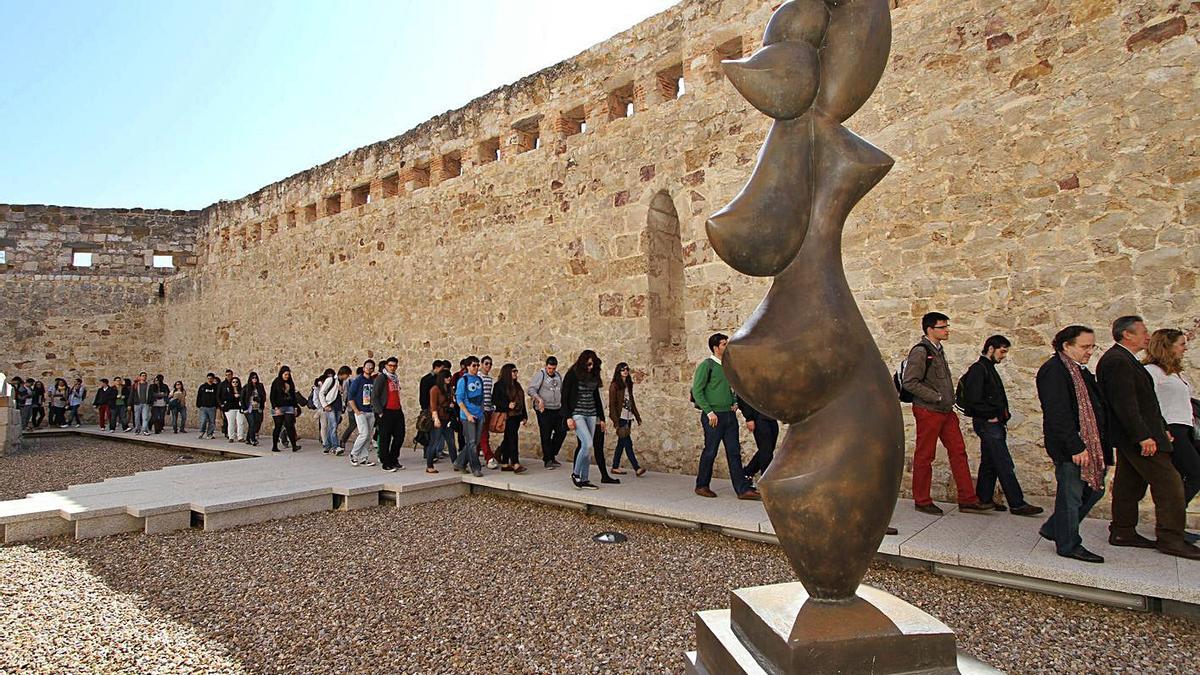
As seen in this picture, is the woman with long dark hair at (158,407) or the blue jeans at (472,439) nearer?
the blue jeans at (472,439)

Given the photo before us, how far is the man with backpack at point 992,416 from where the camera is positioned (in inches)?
185

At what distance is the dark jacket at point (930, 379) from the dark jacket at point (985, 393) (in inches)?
7.3

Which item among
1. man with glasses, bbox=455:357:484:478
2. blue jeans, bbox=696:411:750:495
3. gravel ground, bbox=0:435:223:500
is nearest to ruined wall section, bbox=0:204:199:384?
gravel ground, bbox=0:435:223:500

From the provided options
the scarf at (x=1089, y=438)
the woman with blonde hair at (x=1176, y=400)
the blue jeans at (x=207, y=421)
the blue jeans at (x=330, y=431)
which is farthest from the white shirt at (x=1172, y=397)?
the blue jeans at (x=207, y=421)

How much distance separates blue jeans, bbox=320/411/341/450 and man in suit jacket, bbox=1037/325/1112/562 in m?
9.00

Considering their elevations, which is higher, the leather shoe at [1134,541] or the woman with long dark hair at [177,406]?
the woman with long dark hair at [177,406]

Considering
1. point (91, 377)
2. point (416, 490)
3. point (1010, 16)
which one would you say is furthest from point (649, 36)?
point (91, 377)

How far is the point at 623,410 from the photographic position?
7016mm

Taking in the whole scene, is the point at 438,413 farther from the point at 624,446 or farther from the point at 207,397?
the point at 207,397

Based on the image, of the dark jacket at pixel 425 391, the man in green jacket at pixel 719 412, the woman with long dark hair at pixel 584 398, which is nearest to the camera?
the man in green jacket at pixel 719 412

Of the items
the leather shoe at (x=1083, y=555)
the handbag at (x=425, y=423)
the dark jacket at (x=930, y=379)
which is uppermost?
the dark jacket at (x=930, y=379)

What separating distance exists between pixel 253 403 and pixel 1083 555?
447 inches

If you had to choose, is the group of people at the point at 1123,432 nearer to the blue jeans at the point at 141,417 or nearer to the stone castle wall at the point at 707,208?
the stone castle wall at the point at 707,208

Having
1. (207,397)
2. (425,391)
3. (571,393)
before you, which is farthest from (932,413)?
(207,397)
